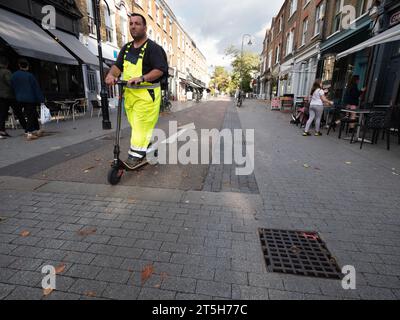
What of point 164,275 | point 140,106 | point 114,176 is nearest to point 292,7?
point 140,106

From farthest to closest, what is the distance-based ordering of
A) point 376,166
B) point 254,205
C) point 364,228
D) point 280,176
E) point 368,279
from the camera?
1. point 376,166
2. point 280,176
3. point 254,205
4. point 364,228
5. point 368,279

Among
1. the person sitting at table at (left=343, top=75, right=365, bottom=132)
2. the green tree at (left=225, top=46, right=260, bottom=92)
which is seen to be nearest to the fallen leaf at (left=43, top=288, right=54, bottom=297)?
the person sitting at table at (left=343, top=75, right=365, bottom=132)

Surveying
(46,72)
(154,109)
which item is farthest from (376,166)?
(46,72)

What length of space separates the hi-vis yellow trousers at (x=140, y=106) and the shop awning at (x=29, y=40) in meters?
6.83

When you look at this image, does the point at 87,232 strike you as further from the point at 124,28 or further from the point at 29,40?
the point at 124,28

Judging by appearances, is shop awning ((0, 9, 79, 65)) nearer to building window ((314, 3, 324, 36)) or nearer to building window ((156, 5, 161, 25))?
building window ((314, 3, 324, 36))

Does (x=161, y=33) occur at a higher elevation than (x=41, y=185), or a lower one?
higher

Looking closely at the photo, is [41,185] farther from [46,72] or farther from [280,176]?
[46,72]

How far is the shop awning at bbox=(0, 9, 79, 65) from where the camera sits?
815 centimetres

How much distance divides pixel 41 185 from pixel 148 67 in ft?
7.91

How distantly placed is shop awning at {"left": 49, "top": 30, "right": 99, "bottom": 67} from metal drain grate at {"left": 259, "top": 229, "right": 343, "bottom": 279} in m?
12.4

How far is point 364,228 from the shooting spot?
2693 mm

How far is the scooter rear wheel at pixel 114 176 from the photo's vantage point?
144 inches
